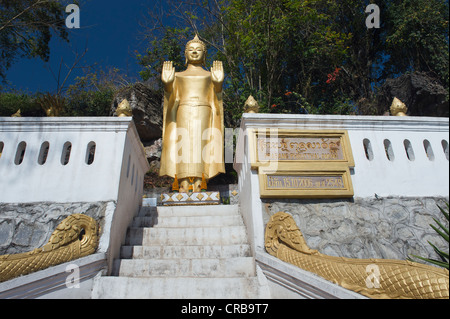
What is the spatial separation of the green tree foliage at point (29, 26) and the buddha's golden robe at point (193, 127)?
6625 millimetres

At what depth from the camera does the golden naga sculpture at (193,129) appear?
821 centimetres

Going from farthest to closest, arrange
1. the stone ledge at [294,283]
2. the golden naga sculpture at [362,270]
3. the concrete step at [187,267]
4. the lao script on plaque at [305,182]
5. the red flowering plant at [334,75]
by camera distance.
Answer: the red flowering plant at [334,75] < the lao script on plaque at [305,182] < the concrete step at [187,267] < the stone ledge at [294,283] < the golden naga sculpture at [362,270]

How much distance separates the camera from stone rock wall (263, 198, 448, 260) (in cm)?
361

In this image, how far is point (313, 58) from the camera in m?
12.6

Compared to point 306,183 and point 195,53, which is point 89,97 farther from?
point 306,183

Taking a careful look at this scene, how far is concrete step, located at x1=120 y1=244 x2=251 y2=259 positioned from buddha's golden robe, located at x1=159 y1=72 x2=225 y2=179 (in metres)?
4.28

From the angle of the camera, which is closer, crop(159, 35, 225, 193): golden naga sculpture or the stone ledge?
the stone ledge

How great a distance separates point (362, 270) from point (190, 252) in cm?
196

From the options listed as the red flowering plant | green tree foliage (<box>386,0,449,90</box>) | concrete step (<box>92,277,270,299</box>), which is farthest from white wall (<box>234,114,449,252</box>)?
the red flowering plant

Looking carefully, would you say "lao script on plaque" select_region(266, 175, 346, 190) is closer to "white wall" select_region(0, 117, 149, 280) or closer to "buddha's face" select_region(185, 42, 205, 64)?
"white wall" select_region(0, 117, 149, 280)

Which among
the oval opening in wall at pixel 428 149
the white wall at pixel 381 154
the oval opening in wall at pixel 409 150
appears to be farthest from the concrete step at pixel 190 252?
the oval opening in wall at pixel 428 149

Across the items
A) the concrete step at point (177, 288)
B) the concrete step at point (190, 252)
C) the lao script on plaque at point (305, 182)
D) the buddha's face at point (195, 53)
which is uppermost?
the buddha's face at point (195, 53)

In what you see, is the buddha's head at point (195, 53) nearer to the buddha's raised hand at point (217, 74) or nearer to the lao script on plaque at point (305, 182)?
the buddha's raised hand at point (217, 74)
